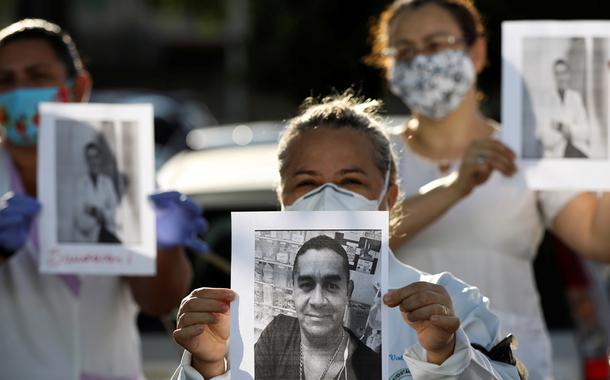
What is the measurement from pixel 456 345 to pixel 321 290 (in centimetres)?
30

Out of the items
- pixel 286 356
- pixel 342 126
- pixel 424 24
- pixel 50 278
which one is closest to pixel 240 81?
pixel 424 24

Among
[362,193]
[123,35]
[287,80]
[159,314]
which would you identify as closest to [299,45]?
[287,80]

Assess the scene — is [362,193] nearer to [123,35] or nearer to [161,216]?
[161,216]

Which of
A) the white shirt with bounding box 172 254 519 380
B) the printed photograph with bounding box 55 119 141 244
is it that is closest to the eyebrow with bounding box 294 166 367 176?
the white shirt with bounding box 172 254 519 380

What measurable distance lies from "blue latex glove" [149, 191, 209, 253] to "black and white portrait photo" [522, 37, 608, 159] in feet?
3.33

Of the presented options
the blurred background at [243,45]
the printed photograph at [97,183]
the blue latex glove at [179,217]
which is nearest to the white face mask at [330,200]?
the blue latex glove at [179,217]

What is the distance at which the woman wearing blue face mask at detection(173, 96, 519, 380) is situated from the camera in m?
2.68

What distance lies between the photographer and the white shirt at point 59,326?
398cm

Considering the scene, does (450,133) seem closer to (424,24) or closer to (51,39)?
(424,24)

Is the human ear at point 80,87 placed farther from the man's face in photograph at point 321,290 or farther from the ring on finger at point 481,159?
the man's face in photograph at point 321,290

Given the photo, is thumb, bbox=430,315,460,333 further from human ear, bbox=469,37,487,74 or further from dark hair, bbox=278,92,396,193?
human ear, bbox=469,37,487,74

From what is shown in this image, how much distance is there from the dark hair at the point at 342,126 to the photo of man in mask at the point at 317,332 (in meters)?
0.56

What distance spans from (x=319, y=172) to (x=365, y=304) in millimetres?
522

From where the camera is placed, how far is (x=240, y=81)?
2378 cm
